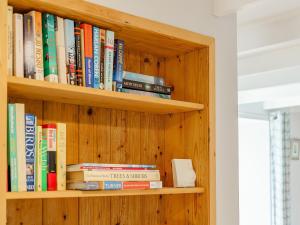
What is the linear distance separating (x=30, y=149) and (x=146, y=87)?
2.07 feet

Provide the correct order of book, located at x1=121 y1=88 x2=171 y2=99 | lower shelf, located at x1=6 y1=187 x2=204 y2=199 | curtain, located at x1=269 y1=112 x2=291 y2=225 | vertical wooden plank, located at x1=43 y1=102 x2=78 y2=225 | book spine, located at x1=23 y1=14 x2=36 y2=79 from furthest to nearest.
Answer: curtain, located at x1=269 y1=112 x2=291 y2=225 → book, located at x1=121 y1=88 x2=171 y2=99 → vertical wooden plank, located at x1=43 y1=102 x2=78 y2=225 → book spine, located at x1=23 y1=14 x2=36 y2=79 → lower shelf, located at x1=6 y1=187 x2=204 y2=199

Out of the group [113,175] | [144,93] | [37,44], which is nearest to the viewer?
[37,44]

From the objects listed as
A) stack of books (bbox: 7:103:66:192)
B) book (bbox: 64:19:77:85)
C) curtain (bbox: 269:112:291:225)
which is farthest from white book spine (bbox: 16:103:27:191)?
curtain (bbox: 269:112:291:225)

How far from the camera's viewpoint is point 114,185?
171 centimetres

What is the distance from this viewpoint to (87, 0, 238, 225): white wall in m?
2.14

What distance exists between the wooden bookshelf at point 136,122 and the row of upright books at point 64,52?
4 cm

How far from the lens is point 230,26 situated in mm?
2350

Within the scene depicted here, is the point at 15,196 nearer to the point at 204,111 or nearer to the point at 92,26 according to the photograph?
the point at 92,26

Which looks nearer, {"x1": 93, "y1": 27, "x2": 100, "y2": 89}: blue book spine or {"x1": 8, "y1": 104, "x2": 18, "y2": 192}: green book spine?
{"x1": 8, "y1": 104, "x2": 18, "y2": 192}: green book spine

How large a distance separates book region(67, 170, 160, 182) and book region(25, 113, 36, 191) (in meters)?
0.16

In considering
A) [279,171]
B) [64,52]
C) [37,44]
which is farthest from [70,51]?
[279,171]

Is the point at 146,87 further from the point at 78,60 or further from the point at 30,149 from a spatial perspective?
the point at 30,149

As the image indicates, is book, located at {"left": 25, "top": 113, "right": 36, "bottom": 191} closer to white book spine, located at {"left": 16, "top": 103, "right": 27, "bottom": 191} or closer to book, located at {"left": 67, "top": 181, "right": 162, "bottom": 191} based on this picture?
white book spine, located at {"left": 16, "top": 103, "right": 27, "bottom": 191}

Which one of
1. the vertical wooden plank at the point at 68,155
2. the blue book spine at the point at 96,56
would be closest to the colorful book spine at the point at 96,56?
the blue book spine at the point at 96,56
